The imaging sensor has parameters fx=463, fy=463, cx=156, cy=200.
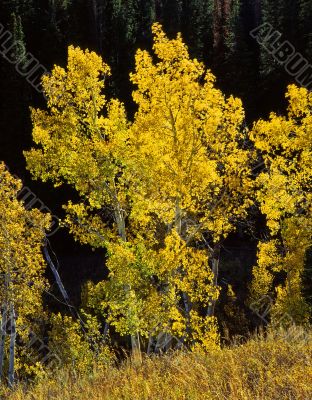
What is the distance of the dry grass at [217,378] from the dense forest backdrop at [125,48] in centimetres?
2990

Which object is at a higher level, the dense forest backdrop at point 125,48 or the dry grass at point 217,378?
the dense forest backdrop at point 125,48

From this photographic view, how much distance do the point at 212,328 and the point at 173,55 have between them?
6.41 m

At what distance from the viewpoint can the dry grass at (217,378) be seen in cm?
487

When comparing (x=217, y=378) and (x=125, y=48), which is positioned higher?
(x=125, y=48)

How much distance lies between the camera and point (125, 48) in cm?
5119

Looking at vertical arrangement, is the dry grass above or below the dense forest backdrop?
below

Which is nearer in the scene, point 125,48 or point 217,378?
point 217,378

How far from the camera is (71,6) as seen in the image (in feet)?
178

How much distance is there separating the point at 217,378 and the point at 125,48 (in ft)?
163

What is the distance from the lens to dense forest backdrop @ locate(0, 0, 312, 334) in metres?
42.5

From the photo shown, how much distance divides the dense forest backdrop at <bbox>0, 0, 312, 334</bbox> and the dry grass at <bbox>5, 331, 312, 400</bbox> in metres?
29.9

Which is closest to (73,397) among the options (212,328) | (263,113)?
(212,328)

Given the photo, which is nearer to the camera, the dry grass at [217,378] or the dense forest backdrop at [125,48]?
the dry grass at [217,378]

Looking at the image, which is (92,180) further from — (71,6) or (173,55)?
(71,6)
